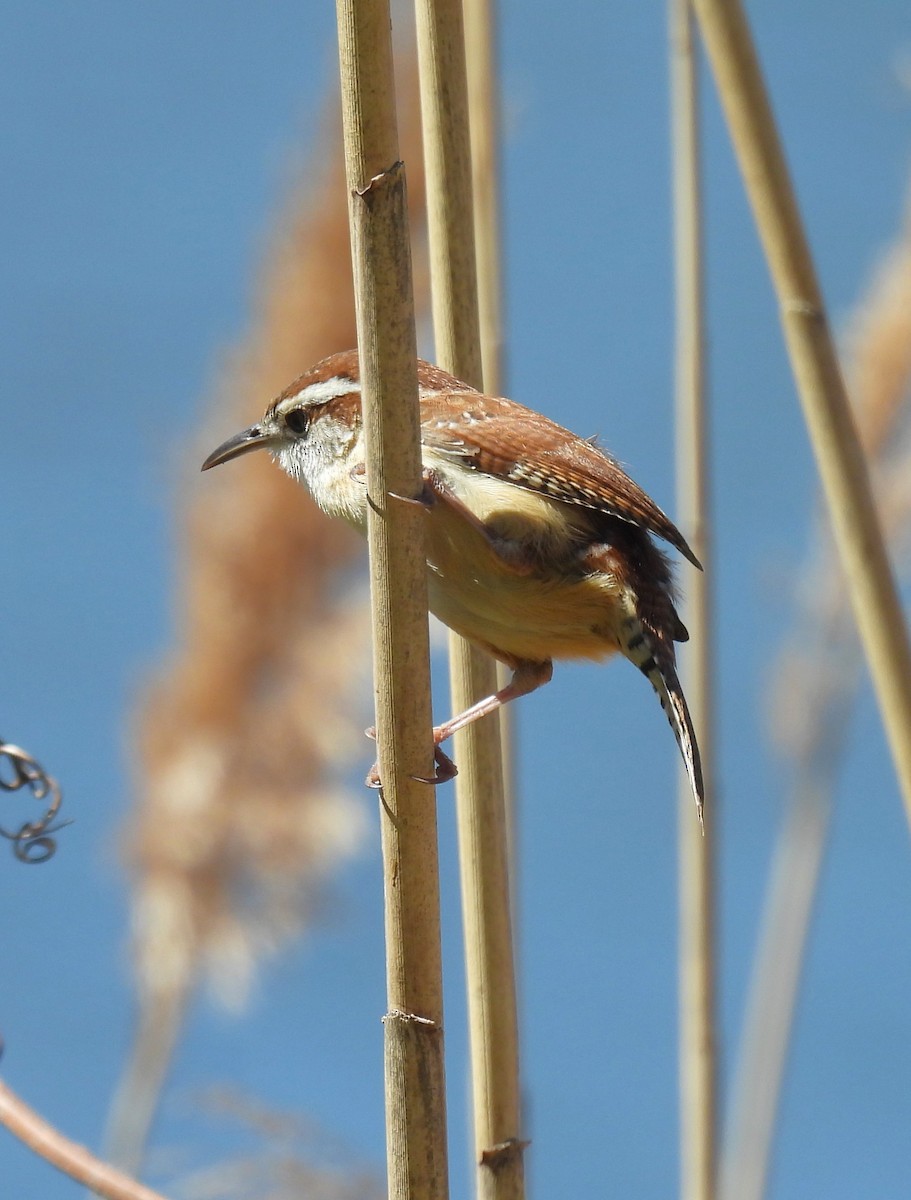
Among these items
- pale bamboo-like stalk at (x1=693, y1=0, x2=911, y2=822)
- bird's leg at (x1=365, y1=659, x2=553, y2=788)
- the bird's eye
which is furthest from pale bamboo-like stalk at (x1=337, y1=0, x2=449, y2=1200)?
the bird's eye

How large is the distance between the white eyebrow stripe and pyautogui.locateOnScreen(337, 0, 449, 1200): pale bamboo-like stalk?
2.42ft

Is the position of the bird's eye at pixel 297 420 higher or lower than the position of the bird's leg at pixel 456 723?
higher

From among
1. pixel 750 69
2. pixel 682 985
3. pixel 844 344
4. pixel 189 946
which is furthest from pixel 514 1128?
pixel 844 344

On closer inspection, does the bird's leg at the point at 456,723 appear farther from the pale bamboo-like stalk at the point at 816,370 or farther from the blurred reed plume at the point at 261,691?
the blurred reed plume at the point at 261,691

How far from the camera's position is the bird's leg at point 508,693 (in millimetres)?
1418

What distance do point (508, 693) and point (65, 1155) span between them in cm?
72

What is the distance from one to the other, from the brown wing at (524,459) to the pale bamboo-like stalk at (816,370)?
1.05 feet

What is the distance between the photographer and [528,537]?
5.42 feet

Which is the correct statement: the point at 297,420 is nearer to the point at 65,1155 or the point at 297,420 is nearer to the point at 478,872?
the point at 478,872

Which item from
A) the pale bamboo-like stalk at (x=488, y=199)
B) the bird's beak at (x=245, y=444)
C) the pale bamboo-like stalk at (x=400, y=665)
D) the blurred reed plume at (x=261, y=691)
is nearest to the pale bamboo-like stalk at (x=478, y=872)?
the pale bamboo-like stalk at (x=400, y=665)

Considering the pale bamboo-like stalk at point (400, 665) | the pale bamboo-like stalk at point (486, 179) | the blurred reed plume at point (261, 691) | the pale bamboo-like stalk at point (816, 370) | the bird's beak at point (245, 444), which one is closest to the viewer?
the pale bamboo-like stalk at point (400, 665)

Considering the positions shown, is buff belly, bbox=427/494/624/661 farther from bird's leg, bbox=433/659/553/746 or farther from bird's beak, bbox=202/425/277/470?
bird's beak, bbox=202/425/277/470

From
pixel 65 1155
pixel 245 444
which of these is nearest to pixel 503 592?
pixel 245 444

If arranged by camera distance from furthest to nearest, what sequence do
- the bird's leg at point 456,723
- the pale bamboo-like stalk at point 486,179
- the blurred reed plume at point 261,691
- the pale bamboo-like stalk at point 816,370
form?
the blurred reed plume at point 261,691 < the pale bamboo-like stalk at point 486,179 < the bird's leg at point 456,723 < the pale bamboo-like stalk at point 816,370
